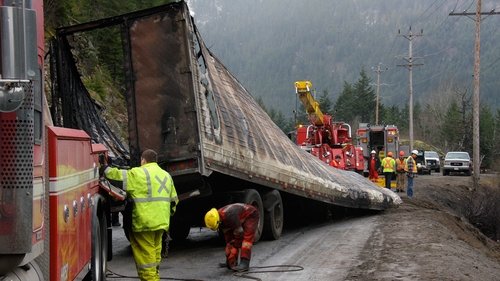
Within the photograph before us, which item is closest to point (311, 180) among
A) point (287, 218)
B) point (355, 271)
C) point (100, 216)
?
point (287, 218)

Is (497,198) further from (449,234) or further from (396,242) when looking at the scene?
(396,242)

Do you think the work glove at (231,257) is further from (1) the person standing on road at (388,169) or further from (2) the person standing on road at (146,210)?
(1) the person standing on road at (388,169)

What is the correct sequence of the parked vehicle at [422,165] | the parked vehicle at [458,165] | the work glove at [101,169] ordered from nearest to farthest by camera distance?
the work glove at [101,169], the parked vehicle at [458,165], the parked vehicle at [422,165]

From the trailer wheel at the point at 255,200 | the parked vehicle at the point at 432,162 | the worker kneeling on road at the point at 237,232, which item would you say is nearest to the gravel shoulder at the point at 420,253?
the worker kneeling on road at the point at 237,232

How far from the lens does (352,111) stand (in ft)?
343

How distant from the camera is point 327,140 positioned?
92.1 feet

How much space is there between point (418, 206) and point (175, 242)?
986cm

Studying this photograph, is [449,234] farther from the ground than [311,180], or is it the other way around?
[311,180]

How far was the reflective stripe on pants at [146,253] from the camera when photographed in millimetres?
7281

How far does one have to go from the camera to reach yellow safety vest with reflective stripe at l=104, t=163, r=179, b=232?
7.29 m

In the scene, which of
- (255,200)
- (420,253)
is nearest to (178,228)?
(255,200)

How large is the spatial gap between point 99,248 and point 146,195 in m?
0.76

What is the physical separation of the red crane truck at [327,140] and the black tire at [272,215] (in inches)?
516

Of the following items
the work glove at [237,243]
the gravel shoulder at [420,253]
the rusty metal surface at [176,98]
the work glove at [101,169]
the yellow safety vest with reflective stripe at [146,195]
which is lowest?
the gravel shoulder at [420,253]
